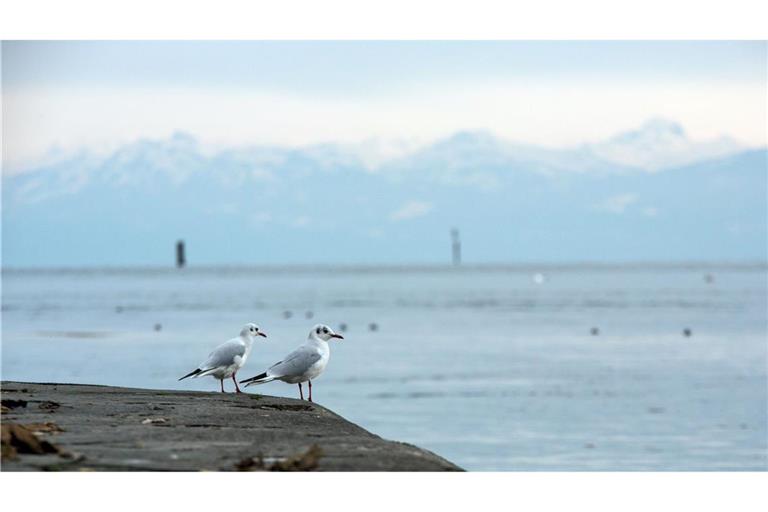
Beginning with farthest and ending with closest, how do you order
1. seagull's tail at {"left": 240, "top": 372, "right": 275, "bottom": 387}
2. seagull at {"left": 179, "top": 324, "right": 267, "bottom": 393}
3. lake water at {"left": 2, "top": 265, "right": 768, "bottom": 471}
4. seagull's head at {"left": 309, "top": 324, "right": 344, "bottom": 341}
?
lake water at {"left": 2, "top": 265, "right": 768, "bottom": 471}
seagull's head at {"left": 309, "top": 324, "right": 344, "bottom": 341}
seagull at {"left": 179, "top": 324, "right": 267, "bottom": 393}
seagull's tail at {"left": 240, "top": 372, "right": 275, "bottom": 387}

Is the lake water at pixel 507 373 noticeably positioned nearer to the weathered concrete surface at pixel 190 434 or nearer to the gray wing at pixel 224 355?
the gray wing at pixel 224 355

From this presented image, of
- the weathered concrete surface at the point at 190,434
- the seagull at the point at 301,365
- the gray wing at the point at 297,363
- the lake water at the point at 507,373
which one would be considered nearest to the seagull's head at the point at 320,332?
the seagull at the point at 301,365

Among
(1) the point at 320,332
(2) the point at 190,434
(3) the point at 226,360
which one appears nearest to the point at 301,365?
(1) the point at 320,332

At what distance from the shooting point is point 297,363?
1220 cm

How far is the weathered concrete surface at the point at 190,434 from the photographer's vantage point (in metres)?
7.63

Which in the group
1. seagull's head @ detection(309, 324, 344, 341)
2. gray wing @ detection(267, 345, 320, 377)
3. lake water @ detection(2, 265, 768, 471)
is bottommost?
lake water @ detection(2, 265, 768, 471)

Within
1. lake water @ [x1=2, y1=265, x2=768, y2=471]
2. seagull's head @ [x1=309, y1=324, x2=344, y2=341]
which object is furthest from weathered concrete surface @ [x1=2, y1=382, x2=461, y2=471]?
lake water @ [x1=2, y1=265, x2=768, y2=471]

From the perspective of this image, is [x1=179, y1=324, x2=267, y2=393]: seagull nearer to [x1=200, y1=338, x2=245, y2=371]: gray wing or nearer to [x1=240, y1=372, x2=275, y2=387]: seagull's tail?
[x1=200, y1=338, x2=245, y2=371]: gray wing

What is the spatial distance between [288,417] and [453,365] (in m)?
31.8

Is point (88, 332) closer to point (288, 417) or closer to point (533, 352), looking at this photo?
point (533, 352)

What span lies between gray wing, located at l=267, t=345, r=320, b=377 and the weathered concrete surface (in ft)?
1.02

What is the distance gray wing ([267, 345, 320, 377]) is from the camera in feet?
39.8

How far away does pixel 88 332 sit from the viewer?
6159 centimetres

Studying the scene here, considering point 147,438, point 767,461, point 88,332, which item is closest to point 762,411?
point 767,461
